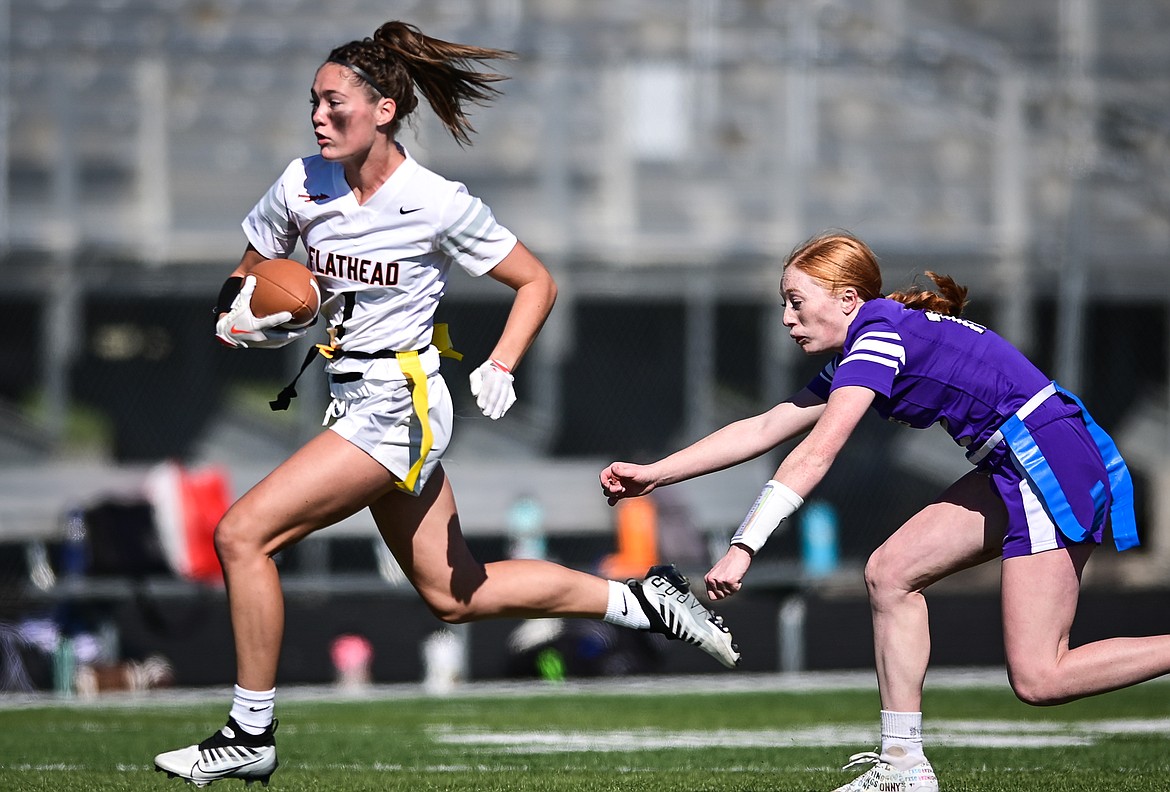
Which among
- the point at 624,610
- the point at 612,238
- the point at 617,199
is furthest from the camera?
the point at 617,199

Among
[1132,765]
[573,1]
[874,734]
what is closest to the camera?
[1132,765]

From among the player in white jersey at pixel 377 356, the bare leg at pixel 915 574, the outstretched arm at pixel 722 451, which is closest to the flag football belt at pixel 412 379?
the player in white jersey at pixel 377 356

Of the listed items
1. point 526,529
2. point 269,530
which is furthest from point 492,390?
point 526,529

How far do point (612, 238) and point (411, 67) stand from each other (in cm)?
990

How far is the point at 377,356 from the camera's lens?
188 inches

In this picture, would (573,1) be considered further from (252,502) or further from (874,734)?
(252,502)

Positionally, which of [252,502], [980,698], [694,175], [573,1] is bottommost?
[980,698]

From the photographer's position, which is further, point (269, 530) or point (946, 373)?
point (269, 530)

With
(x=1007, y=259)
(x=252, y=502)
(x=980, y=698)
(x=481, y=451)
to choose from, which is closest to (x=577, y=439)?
(x=481, y=451)

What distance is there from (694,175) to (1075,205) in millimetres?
3393

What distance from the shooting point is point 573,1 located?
55.8 ft

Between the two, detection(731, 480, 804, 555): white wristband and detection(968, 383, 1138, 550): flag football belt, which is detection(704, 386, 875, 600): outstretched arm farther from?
detection(968, 383, 1138, 550): flag football belt

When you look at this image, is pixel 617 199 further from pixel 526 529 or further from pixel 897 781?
pixel 897 781

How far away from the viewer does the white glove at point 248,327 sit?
4668mm
